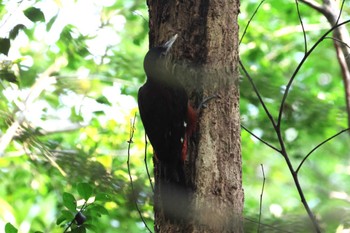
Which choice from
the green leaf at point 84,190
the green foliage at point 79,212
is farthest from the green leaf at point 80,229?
the green leaf at point 84,190

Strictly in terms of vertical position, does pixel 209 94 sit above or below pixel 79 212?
above

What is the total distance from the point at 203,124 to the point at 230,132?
142mm

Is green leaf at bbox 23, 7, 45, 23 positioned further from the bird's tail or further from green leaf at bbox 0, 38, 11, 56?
the bird's tail

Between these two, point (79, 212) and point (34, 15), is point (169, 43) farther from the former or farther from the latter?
point (79, 212)

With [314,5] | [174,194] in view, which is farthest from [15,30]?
[314,5]

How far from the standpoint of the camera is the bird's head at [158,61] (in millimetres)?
3010

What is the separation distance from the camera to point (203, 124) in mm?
2855

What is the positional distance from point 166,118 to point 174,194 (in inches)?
27.3

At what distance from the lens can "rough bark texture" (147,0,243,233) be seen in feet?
8.68

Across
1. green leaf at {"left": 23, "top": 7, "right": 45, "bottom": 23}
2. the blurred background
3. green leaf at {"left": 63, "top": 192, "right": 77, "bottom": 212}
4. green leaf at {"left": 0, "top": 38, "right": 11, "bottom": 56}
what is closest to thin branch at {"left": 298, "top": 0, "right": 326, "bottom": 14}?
the blurred background

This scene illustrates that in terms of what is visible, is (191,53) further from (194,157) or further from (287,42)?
(287,42)

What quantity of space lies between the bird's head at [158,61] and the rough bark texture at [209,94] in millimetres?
39

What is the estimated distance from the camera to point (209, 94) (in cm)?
291

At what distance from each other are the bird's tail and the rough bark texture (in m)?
0.03
